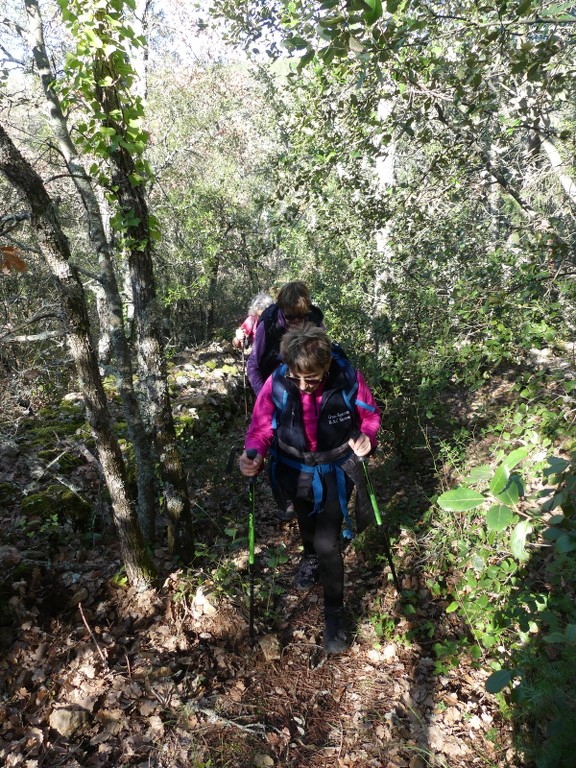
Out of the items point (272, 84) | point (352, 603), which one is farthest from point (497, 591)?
point (272, 84)

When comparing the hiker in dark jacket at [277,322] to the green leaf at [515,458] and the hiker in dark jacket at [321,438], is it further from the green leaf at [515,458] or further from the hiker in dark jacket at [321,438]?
the green leaf at [515,458]

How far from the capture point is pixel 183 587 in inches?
151

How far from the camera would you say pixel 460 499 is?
1291 millimetres

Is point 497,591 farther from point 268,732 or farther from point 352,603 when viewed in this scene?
point 268,732

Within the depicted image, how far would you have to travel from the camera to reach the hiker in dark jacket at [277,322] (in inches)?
178

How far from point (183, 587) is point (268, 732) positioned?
51.1 inches

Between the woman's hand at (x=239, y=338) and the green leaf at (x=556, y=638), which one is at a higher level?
the green leaf at (x=556, y=638)

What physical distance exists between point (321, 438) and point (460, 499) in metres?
2.04

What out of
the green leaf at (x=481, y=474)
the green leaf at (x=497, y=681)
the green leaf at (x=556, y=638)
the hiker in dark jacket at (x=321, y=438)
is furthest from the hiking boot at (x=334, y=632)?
the green leaf at (x=481, y=474)

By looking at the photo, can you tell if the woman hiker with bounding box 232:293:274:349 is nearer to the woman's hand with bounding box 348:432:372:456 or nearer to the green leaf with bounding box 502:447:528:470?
the woman's hand with bounding box 348:432:372:456

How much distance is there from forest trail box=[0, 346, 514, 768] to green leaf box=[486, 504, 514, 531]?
223cm

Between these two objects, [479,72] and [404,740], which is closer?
[404,740]

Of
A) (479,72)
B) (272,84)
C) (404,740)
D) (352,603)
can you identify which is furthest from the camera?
(272,84)

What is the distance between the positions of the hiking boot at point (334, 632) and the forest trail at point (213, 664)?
0.25 feet
